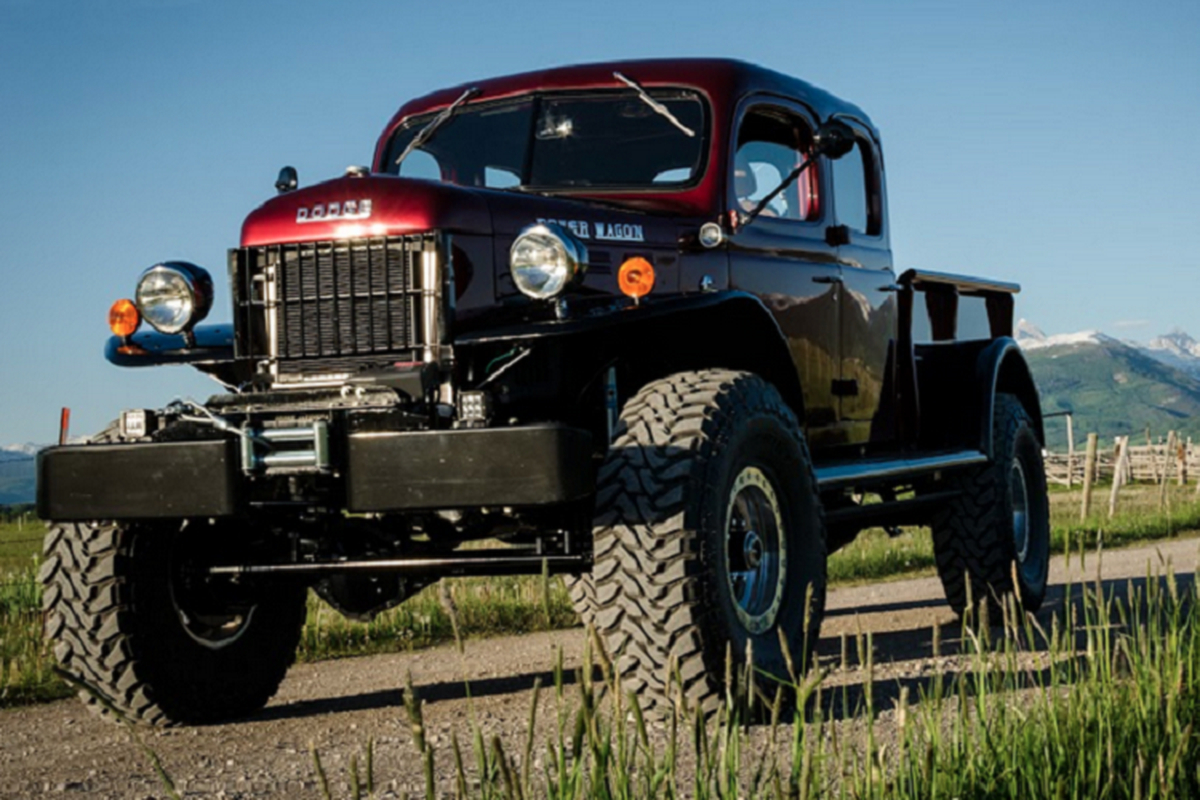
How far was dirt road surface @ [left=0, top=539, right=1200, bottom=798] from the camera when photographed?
5164 millimetres

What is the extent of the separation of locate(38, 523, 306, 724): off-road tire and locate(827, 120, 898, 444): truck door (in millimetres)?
3447

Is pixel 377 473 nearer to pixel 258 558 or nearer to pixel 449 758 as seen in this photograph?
pixel 449 758

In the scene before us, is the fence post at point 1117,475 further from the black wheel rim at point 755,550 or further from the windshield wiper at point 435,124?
the black wheel rim at point 755,550

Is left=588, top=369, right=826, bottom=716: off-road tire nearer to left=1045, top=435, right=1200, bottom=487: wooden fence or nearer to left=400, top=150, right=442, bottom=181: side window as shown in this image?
left=400, top=150, right=442, bottom=181: side window

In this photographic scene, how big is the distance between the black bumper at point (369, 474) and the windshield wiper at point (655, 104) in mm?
2485

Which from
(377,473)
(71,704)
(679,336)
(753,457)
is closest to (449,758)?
(377,473)

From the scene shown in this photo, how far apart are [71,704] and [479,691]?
185 cm

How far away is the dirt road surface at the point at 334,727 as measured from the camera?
5.16 m

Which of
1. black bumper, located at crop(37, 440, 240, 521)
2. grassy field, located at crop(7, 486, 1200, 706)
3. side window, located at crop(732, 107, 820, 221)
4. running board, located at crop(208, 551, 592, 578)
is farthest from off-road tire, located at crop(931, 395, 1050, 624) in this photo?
black bumper, located at crop(37, 440, 240, 521)

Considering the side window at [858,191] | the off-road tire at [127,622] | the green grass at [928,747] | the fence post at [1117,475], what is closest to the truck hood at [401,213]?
the off-road tire at [127,622]

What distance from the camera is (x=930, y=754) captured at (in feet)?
7.70

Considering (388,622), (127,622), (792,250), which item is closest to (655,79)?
(792,250)

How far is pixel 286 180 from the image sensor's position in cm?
752

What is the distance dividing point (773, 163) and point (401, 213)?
251cm
